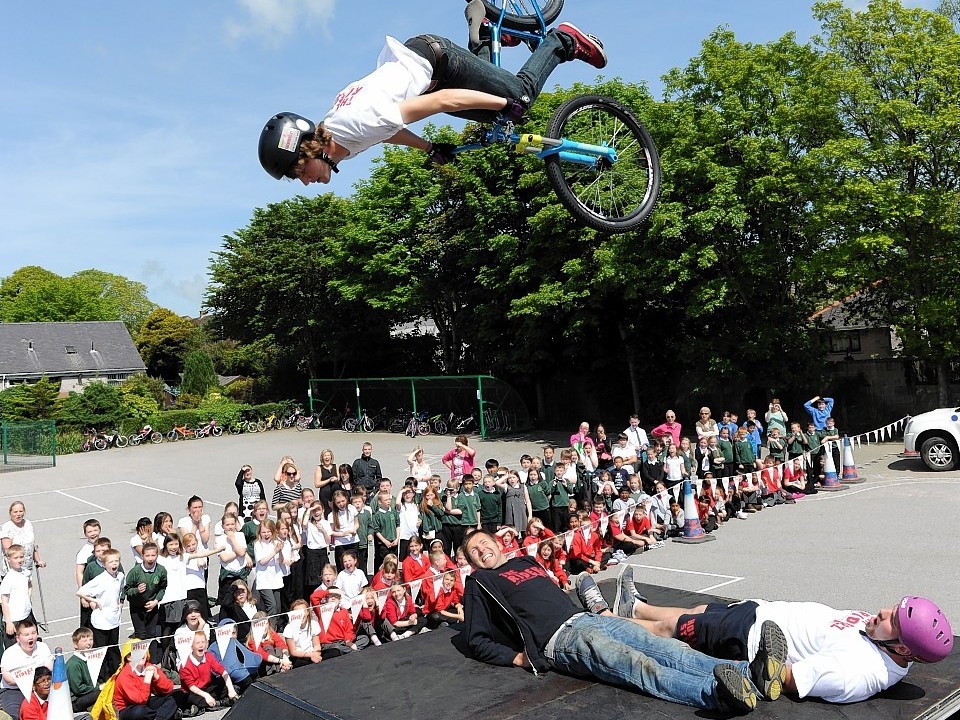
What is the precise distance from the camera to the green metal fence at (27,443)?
3003cm

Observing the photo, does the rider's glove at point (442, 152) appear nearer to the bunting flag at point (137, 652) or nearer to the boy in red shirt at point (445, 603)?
the bunting flag at point (137, 652)

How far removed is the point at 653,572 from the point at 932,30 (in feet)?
55.9

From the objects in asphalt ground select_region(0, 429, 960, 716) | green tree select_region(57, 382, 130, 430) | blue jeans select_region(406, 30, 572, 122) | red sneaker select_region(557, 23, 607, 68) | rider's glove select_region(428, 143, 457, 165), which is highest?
red sneaker select_region(557, 23, 607, 68)

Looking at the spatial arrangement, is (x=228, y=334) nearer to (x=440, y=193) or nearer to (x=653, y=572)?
(x=440, y=193)

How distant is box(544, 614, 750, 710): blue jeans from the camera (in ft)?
14.6

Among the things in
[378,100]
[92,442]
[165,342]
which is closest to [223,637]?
[378,100]

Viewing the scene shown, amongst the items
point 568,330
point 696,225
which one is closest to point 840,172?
point 696,225

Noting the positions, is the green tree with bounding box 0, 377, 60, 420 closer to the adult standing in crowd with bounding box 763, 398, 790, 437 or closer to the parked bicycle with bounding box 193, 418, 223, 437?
the parked bicycle with bounding box 193, 418, 223, 437

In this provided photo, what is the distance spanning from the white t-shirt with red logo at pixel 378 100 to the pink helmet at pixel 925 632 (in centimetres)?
387

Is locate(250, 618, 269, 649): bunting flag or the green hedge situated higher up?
the green hedge

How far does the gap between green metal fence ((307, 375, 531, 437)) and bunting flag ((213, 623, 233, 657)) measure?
22.3 meters

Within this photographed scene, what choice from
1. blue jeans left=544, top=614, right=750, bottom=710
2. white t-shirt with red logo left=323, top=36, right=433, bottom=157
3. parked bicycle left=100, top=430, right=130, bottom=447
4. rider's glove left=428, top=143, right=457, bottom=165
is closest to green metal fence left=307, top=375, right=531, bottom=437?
parked bicycle left=100, top=430, right=130, bottom=447

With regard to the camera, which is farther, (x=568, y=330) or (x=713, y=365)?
(x=568, y=330)

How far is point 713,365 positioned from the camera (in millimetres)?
23938
